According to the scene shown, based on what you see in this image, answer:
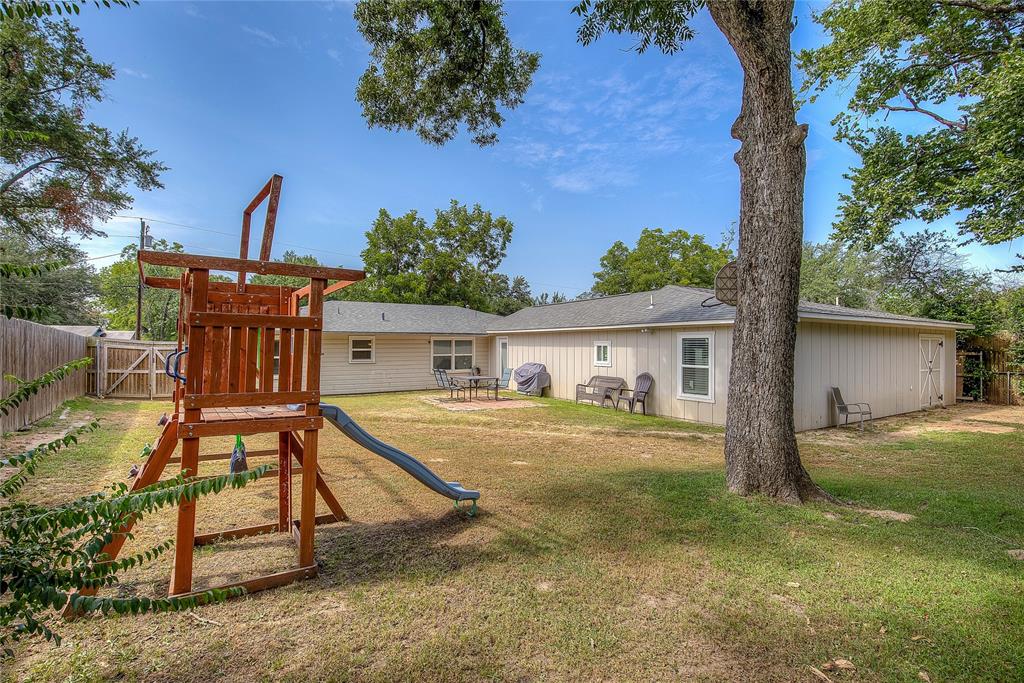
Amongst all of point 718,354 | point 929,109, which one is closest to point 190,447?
point 718,354

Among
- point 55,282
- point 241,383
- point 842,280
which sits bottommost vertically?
point 241,383

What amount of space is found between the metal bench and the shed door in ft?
26.8

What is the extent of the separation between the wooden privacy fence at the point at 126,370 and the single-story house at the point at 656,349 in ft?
15.1

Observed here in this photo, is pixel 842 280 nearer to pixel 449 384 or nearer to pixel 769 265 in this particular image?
pixel 449 384

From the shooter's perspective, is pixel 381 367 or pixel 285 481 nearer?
pixel 285 481

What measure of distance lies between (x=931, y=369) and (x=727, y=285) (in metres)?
10.3

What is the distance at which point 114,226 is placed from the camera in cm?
1441

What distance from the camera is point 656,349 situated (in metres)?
11.2

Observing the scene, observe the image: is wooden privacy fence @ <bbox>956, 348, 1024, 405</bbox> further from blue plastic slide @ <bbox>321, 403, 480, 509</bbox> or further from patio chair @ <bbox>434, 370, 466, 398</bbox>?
blue plastic slide @ <bbox>321, 403, 480, 509</bbox>

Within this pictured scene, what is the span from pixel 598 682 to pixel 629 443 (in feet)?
19.5

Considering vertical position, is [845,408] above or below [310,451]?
below

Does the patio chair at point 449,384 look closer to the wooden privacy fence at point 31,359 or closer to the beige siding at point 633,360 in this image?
the beige siding at point 633,360

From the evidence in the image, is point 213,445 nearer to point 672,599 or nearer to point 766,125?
point 672,599

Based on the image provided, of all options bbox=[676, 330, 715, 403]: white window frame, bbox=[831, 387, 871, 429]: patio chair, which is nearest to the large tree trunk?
bbox=[676, 330, 715, 403]: white window frame
